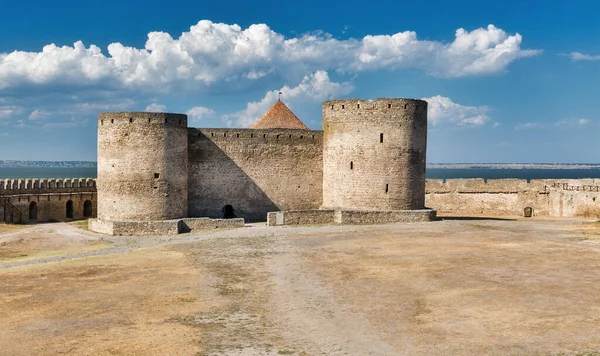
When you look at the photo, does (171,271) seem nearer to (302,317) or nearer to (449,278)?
(302,317)

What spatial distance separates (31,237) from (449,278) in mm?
19631

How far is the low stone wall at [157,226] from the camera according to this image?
27.4 meters

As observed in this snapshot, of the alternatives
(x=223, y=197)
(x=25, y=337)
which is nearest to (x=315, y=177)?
(x=223, y=197)

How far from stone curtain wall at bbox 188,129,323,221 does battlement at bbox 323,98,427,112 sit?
2495 millimetres

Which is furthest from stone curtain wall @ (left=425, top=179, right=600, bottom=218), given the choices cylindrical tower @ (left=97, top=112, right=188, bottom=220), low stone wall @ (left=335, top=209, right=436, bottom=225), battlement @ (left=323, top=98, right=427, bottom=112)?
cylindrical tower @ (left=97, top=112, right=188, bottom=220)

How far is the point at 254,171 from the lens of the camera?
31344mm

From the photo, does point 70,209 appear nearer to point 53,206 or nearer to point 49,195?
point 53,206

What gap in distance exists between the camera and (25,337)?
37.4ft

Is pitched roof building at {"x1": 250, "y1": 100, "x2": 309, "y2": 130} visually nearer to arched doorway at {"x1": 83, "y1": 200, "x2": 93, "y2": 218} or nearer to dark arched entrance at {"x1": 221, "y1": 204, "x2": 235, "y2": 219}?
dark arched entrance at {"x1": 221, "y1": 204, "x2": 235, "y2": 219}

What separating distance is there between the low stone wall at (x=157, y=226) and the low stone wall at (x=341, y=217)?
2501mm

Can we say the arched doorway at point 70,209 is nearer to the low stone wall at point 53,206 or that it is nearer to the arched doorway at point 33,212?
the low stone wall at point 53,206

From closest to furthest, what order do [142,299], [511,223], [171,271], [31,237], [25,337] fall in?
[25,337]
[142,299]
[171,271]
[31,237]
[511,223]

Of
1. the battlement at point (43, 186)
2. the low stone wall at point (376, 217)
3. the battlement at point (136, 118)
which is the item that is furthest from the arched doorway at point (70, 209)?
the low stone wall at point (376, 217)

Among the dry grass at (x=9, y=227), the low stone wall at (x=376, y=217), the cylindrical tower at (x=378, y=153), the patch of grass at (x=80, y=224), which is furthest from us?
the patch of grass at (x=80, y=224)
